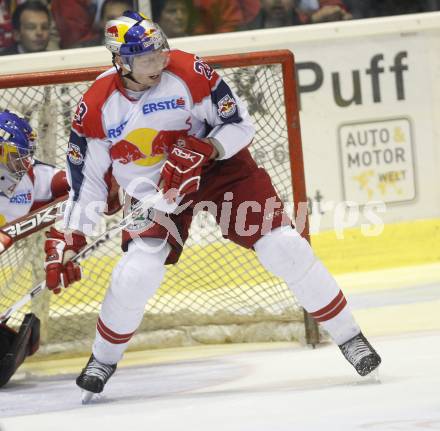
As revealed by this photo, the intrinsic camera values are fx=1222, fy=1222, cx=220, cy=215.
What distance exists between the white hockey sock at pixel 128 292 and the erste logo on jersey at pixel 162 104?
0.35 metres

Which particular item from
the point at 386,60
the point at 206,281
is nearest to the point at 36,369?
the point at 206,281

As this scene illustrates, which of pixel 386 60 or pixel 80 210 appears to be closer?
pixel 80 210

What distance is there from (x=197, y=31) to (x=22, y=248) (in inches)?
60.2

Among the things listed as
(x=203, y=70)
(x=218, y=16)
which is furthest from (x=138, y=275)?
(x=218, y=16)

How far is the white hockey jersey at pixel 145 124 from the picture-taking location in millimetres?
3277

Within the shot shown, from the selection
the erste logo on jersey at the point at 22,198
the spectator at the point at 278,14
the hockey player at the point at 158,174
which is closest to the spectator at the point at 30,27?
the spectator at the point at 278,14

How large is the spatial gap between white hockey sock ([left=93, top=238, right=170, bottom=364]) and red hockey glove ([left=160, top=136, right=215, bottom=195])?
18cm

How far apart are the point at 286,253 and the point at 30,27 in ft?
7.73

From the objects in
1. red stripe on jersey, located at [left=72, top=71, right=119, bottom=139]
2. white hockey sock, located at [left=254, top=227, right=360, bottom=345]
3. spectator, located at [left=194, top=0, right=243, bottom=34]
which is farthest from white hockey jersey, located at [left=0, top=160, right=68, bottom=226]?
spectator, located at [left=194, top=0, right=243, bottom=34]

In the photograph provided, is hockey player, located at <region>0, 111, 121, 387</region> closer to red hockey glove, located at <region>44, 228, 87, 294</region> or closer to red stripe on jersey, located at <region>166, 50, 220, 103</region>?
red hockey glove, located at <region>44, 228, 87, 294</region>

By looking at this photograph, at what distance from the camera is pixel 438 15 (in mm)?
5375

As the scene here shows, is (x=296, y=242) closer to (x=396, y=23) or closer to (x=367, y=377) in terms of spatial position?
(x=367, y=377)

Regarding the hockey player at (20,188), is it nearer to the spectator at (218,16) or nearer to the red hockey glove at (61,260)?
the red hockey glove at (61,260)

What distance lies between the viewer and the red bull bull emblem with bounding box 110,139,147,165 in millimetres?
3301
